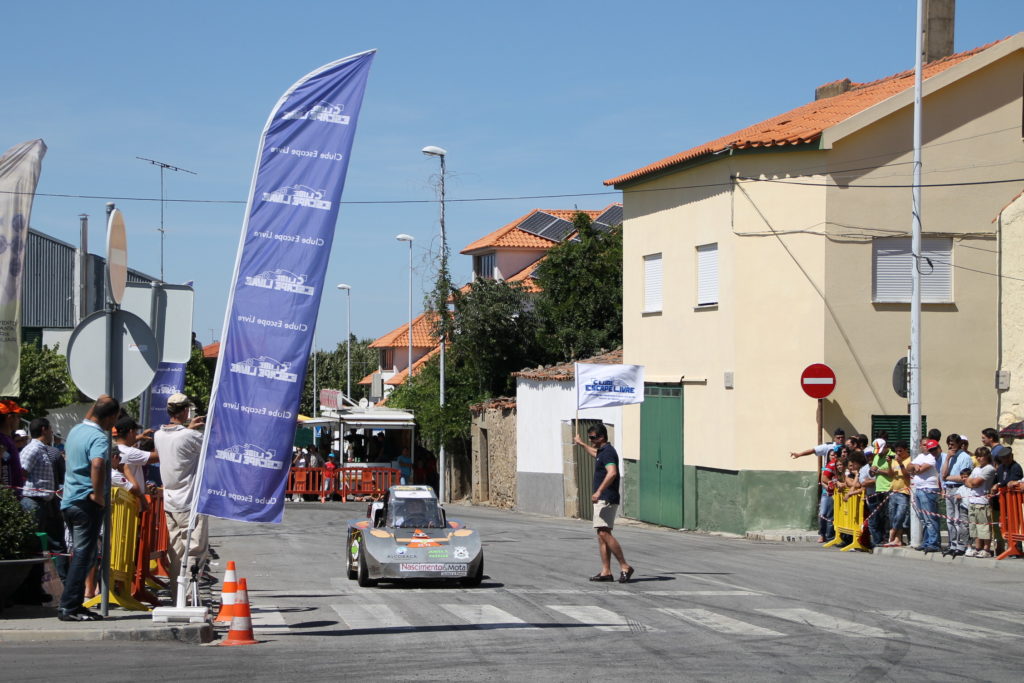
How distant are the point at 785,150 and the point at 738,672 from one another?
55.8ft

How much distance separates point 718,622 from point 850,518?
32.9 feet

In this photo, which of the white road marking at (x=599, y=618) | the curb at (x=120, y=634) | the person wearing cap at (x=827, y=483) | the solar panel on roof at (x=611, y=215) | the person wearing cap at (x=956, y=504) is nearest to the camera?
the curb at (x=120, y=634)

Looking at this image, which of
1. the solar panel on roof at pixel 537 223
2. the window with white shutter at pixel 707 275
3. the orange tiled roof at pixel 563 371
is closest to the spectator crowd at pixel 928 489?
the window with white shutter at pixel 707 275

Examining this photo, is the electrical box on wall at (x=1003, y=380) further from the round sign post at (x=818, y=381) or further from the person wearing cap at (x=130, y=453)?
the person wearing cap at (x=130, y=453)

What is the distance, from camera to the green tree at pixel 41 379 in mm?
43656

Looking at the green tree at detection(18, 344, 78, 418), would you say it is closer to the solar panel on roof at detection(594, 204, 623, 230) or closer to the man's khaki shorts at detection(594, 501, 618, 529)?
the solar panel on roof at detection(594, 204, 623, 230)

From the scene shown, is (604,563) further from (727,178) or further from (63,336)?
(63,336)

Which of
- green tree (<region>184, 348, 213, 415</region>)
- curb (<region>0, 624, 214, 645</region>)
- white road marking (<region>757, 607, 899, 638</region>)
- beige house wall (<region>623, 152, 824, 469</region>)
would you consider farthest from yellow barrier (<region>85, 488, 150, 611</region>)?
green tree (<region>184, 348, 213, 415</region>)

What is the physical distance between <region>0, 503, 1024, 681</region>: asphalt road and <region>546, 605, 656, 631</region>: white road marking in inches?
0.8

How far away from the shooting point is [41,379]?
43.8 meters

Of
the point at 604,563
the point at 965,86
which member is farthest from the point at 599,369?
the point at 965,86

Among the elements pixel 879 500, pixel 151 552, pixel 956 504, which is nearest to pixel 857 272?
pixel 879 500

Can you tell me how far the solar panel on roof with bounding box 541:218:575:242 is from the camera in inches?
2421

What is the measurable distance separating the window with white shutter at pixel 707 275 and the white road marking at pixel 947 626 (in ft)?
46.0
